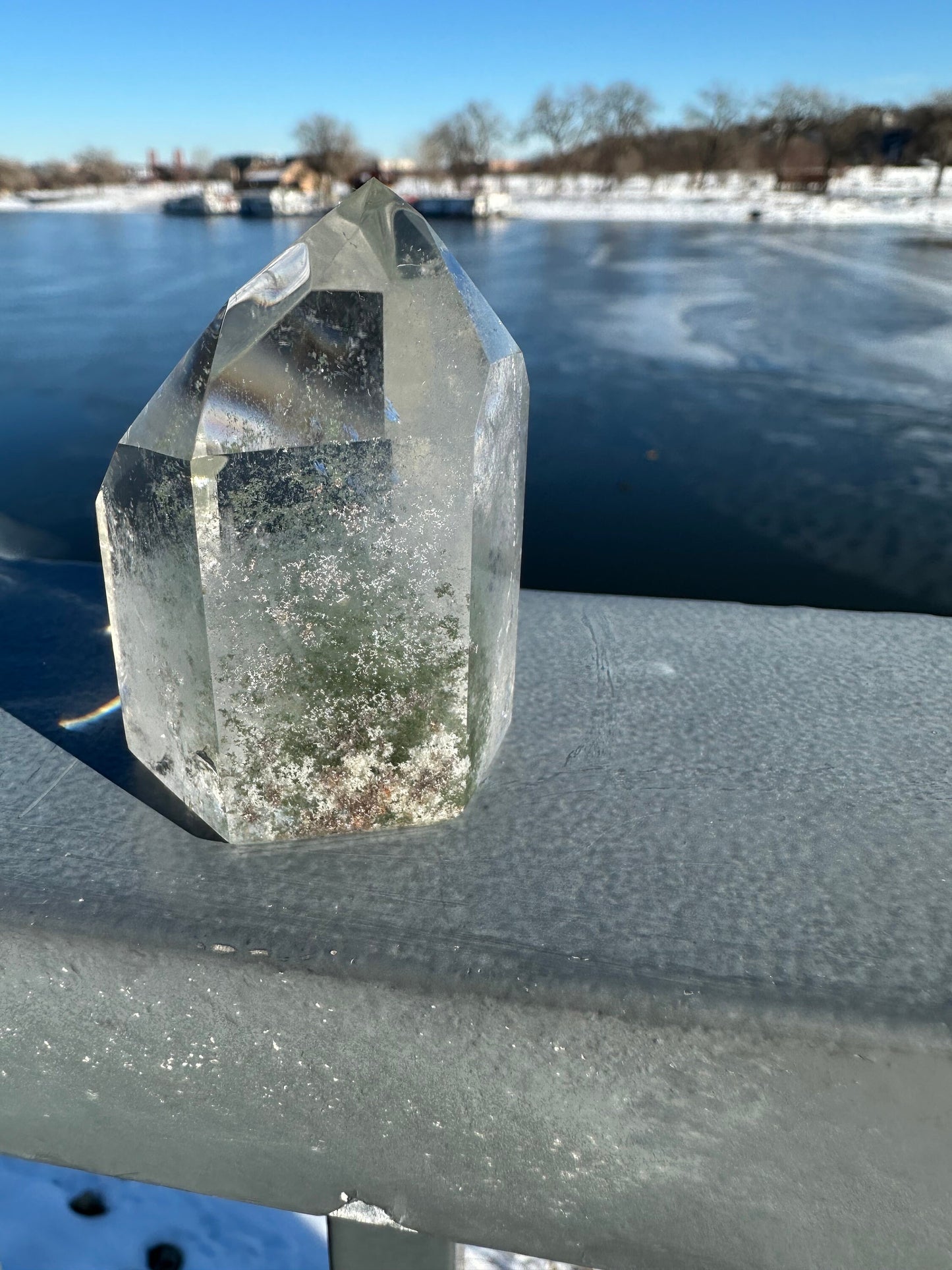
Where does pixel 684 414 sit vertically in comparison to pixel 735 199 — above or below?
below

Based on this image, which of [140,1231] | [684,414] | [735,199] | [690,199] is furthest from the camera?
[690,199]

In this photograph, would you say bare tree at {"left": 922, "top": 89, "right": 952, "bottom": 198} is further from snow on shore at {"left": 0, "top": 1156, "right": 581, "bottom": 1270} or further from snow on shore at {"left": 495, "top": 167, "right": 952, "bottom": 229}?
snow on shore at {"left": 0, "top": 1156, "right": 581, "bottom": 1270}

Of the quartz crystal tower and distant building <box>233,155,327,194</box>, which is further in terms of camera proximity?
→ distant building <box>233,155,327,194</box>

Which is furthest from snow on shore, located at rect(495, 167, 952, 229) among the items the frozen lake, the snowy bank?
the frozen lake

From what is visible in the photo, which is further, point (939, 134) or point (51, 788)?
point (939, 134)

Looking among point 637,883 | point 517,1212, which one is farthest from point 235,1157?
point 637,883

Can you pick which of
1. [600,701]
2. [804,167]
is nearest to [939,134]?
[804,167]

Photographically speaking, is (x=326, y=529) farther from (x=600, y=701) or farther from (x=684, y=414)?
(x=684, y=414)
